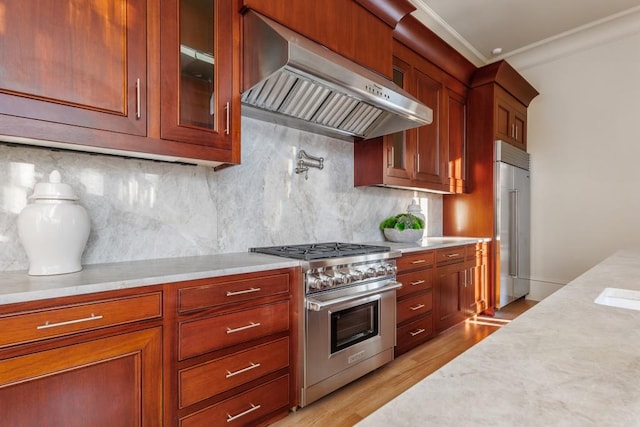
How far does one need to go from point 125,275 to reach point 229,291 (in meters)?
0.42

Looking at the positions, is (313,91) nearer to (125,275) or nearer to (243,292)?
(243,292)

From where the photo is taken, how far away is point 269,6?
1.78m

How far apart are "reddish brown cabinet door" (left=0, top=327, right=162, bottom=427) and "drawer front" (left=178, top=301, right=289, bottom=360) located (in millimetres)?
115

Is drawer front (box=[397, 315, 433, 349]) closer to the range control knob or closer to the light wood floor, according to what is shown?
the light wood floor

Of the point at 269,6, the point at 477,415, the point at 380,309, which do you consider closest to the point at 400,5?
the point at 269,6

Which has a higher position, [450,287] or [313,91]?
[313,91]

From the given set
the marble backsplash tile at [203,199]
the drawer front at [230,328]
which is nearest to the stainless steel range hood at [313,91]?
the marble backsplash tile at [203,199]

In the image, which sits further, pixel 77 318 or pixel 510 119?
pixel 510 119

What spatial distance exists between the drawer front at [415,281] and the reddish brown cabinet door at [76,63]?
1.92m

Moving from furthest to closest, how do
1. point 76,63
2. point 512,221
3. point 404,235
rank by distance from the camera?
point 512,221 < point 404,235 < point 76,63

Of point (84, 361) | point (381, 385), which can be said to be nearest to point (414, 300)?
point (381, 385)

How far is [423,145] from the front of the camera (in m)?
3.12

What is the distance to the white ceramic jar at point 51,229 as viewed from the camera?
1.28 m

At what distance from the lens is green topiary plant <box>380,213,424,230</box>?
298 cm
